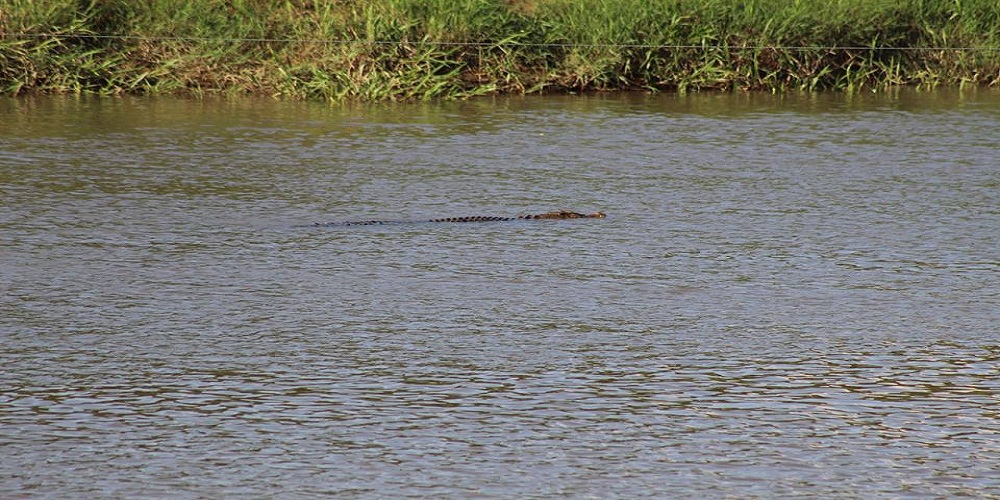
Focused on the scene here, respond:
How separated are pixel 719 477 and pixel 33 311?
2283 mm

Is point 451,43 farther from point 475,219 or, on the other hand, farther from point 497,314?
point 497,314

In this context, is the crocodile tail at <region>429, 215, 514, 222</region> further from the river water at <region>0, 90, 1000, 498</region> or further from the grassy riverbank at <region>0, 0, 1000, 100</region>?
the grassy riverbank at <region>0, 0, 1000, 100</region>

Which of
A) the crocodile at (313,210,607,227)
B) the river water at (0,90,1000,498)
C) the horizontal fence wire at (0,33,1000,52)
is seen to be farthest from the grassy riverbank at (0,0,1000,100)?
the crocodile at (313,210,607,227)

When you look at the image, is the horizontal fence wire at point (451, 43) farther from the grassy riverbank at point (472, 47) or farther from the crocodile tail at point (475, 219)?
the crocodile tail at point (475, 219)

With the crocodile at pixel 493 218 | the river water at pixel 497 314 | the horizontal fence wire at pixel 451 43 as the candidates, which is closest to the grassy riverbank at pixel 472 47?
the horizontal fence wire at pixel 451 43

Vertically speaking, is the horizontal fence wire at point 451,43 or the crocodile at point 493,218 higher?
the horizontal fence wire at point 451,43

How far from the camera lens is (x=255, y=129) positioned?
8297 millimetres

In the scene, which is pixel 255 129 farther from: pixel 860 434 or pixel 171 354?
pixel 860 434

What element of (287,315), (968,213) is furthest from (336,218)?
(968,213)

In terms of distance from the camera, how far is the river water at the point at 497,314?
3426mm

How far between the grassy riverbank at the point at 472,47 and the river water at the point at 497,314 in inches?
51.6

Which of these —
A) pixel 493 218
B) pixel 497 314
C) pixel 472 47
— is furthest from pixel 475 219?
pixel 472 47

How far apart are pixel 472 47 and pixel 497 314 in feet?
17.5

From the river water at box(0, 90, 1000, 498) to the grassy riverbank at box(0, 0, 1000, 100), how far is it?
1.31 m
